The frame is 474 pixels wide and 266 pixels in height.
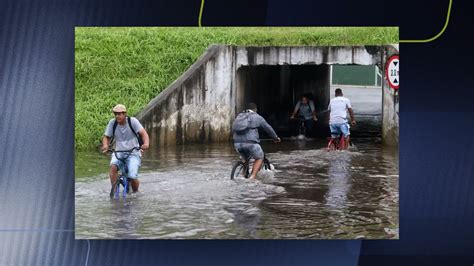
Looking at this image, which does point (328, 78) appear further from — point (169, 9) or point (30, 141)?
point (30, 141)

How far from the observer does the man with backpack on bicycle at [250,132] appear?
1742cm

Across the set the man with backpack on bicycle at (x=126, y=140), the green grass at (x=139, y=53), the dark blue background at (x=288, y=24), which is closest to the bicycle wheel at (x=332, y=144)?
the dark blue background at (x=288, y=24)

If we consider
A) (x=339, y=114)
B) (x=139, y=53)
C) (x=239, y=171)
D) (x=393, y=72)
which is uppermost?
(x=139, y=53)

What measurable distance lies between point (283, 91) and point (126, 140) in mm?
1421

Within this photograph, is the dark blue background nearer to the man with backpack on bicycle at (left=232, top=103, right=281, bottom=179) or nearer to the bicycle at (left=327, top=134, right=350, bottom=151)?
the bicycle at (left=327, top=134, right=350, bottom=151)

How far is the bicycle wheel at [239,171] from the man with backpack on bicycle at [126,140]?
2.61ft

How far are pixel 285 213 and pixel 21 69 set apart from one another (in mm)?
2568

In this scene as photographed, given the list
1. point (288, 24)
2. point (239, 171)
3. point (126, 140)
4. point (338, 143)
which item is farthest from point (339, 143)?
point (126, 140)

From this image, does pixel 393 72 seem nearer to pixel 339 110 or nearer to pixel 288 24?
pixel 339 110

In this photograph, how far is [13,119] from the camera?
17188 mm

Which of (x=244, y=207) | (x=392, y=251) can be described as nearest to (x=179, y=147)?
(x=244, y=207)

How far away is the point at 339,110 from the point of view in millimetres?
17281

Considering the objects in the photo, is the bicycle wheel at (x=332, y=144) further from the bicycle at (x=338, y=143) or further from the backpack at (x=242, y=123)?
the backpack at (x=242, y=123)

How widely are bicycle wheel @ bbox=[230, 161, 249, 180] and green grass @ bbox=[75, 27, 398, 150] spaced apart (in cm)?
99
